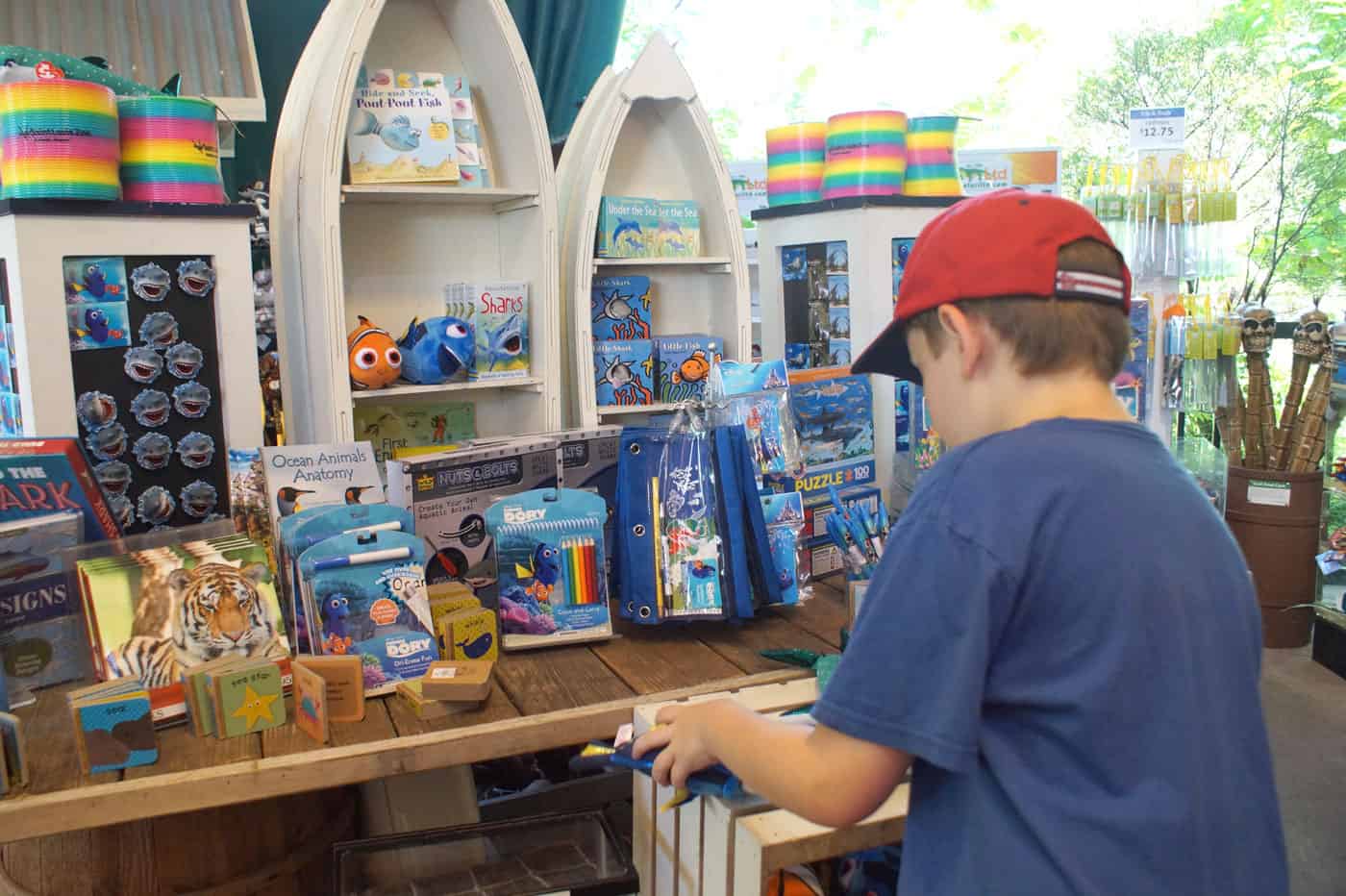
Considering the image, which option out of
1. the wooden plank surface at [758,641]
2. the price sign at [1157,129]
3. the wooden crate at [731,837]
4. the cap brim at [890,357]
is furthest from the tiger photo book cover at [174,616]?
the price sign at [1157,129]

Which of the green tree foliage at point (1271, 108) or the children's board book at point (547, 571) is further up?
the green tree foliage at point (1271, 108)

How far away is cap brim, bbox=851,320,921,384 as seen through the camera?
1.14m

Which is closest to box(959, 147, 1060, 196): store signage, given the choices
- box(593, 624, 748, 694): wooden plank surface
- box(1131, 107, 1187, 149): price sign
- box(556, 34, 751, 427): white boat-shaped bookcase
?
box(1131, 107, 1187, 149): price sign

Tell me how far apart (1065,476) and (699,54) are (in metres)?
5.76

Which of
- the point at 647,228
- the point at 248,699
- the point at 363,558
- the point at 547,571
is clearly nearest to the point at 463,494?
the point at 547,571

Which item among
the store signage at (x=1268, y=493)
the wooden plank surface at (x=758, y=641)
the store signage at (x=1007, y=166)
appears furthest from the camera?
the store signage at (x=1007, y=166)

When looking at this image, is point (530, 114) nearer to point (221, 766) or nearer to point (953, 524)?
point (221, 766)

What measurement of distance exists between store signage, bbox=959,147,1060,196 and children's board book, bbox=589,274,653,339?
9.21 feet

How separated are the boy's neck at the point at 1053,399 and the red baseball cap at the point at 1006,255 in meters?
0.07

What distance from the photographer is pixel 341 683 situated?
1.66 meters

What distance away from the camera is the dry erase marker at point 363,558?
174cm

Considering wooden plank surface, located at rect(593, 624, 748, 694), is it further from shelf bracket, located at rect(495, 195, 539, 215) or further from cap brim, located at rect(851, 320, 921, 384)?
shelf bracket, located at rect(495, 195, 539, 215)

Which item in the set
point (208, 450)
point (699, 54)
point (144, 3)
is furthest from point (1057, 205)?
point (699, 54)

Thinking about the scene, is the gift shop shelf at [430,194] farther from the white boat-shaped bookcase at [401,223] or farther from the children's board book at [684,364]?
the children's board book at [684,364]
